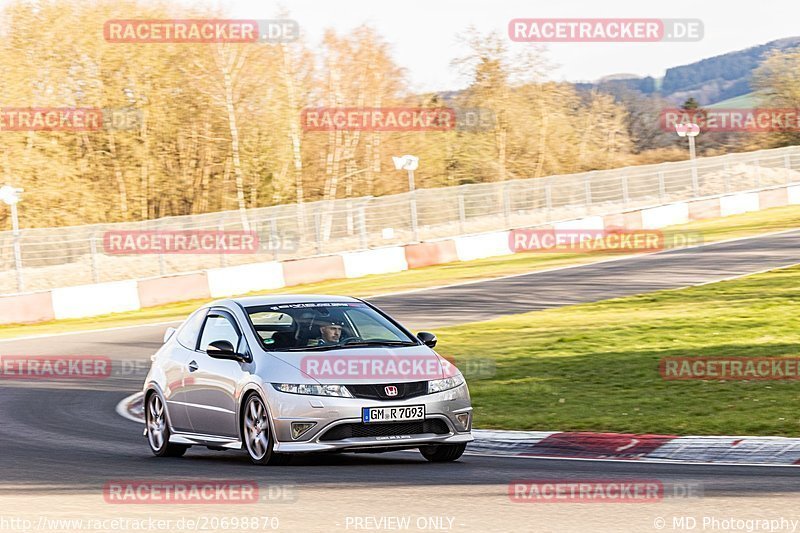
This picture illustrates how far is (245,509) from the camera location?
784cm

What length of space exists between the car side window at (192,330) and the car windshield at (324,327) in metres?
0.66

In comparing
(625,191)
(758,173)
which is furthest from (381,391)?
(758,173)

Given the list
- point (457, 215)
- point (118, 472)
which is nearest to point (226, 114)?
point (457, 215)

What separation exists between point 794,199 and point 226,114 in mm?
20128

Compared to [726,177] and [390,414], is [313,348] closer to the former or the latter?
[390,414]

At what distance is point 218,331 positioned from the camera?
1133 centimetres

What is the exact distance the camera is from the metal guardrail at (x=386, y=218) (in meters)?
30.1

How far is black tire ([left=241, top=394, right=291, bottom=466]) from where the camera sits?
33.1 ft

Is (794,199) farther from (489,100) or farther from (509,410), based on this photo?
(509,410)
